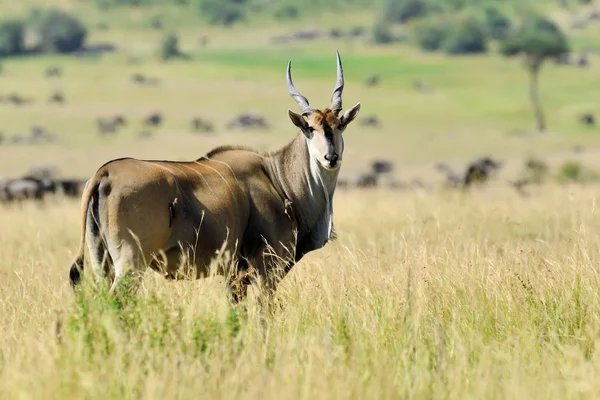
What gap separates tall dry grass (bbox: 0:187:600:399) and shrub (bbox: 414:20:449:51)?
287 ft

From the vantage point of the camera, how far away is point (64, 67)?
248 ft

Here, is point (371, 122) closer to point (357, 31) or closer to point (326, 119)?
point (326, 119)

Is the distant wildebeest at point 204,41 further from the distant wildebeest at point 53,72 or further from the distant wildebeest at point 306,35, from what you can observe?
the distant wildebeest at point 53,72

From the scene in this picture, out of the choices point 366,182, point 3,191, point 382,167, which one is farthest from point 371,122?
point 3,191

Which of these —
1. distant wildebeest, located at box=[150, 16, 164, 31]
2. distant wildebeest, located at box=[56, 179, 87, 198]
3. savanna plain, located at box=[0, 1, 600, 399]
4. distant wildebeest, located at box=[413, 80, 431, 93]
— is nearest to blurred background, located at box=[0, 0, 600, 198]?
distant wildebeest, located at box=[56, 179, 87, 198]

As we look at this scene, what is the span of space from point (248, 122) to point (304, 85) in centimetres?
1394

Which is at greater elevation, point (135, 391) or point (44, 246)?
point (135, 391)

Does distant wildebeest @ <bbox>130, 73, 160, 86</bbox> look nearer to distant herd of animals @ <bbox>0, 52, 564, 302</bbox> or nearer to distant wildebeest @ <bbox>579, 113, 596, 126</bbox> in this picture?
distant wildebeest @ <bbox>579, 113, 596, 126</bbox>

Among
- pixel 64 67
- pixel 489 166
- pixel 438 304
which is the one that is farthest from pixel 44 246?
pixel 64 67

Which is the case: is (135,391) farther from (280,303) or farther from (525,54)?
(525,54)

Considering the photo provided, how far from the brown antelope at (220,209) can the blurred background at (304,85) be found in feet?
32.4

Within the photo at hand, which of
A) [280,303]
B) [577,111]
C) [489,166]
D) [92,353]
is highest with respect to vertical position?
[92,353]

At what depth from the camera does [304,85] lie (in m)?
64.3

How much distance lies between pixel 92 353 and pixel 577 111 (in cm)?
5791
